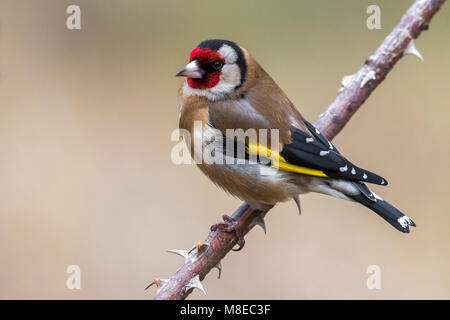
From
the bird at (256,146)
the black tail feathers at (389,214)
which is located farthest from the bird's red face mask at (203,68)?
the black tail feathers at (389,214)

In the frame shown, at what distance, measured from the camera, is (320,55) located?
7438 mm

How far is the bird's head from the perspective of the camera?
12.1 feet

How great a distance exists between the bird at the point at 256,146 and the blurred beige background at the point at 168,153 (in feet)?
5.60

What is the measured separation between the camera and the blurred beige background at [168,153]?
562 centimetres

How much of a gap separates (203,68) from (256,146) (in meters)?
0.57

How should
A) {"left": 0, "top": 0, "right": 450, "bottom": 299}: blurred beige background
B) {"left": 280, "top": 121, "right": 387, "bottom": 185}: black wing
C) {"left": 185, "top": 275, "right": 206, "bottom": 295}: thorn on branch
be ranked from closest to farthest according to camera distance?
1. {"left": 185, "top": 275, "right": 206, "bottom": 295}: thorn on branch
2. {"left": 280, "top": 121, "right": 387, "bottom": 185}: black wing
3. {"left": 0, "top": 0, "right": 450, "bottom": 299}: blurred beige background

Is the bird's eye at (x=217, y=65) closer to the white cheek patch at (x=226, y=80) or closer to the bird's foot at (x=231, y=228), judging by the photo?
the white cheek patch at (x=226, y=80)

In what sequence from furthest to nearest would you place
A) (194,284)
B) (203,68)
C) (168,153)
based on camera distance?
1. (168,153)
2. (203,68)
3. (194,284)

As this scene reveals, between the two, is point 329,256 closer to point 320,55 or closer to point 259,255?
point 259,255

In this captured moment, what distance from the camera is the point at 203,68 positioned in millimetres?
3750

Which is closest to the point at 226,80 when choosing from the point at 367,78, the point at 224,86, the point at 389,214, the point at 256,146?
the point at 224,86

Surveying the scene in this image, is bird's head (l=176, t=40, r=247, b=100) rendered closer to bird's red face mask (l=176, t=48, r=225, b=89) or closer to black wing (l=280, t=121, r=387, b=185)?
bird's red face mask (l=176, t=48, r=225, b=89)

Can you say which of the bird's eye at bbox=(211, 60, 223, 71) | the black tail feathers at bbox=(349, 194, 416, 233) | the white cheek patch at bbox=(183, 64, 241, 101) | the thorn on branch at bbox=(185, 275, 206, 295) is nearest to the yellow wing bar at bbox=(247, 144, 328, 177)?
the black tail feathers at bbox=(349, 194, 416, 233)

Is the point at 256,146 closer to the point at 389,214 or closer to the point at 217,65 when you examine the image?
the point at 217,65
